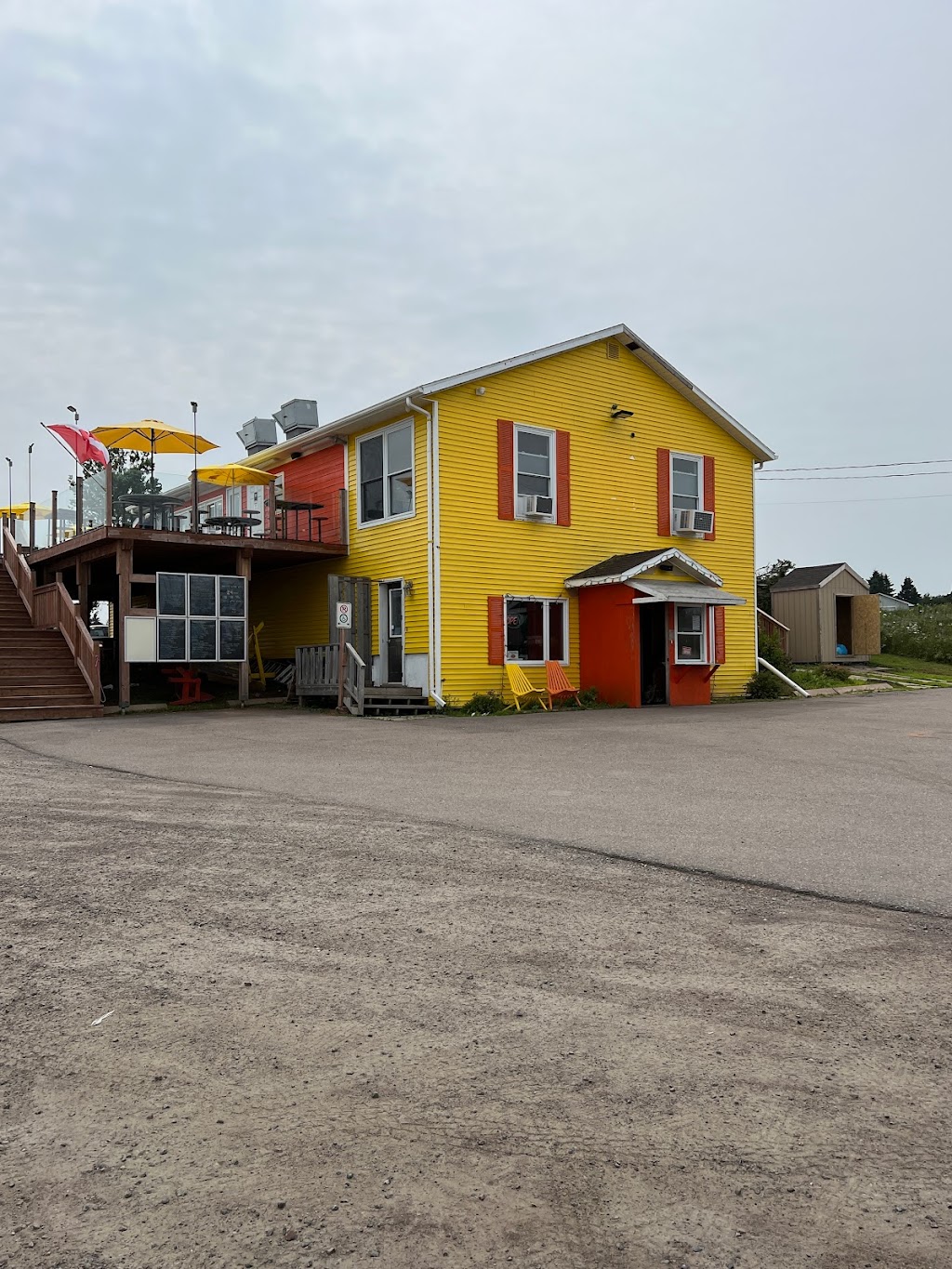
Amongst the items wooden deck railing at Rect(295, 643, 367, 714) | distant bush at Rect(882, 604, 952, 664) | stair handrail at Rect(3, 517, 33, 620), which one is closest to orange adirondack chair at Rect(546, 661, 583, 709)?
wooden deck railing at Rect(295, 643, 367, 714)

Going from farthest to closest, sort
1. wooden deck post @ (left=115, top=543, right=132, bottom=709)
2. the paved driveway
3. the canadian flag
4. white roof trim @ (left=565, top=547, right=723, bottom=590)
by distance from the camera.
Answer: the canadian flag
white roof trim @ (left=565, top=547, right=723, bottom=590)
wooden deck post @ (left=115, top=543, right=132, bottom=709)
the paved driveway

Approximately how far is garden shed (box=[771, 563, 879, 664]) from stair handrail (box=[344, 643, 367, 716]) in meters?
17.9

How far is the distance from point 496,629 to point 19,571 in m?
11.4

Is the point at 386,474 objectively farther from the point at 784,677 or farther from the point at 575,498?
the point at 784,677

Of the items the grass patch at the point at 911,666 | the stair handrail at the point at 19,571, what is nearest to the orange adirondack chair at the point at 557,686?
the stair handrail at the point at 19,571

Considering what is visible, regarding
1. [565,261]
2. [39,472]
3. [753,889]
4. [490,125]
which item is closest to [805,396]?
[565,261]

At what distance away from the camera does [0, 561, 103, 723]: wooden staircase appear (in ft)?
54.3

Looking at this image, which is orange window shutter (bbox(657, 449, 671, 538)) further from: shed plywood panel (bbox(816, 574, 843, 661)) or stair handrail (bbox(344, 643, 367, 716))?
shed plywood panel (bbox(816, 574, 843, 661))

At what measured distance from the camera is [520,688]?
18516mm

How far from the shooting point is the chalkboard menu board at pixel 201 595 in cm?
1872

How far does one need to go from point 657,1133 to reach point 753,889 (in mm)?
2664

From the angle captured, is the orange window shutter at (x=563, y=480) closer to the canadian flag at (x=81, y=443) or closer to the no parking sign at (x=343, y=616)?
the no parking sign at (x=343, y=616)

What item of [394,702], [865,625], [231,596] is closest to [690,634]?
[394,702]

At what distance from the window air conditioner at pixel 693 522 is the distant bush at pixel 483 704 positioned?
22.0 ft
